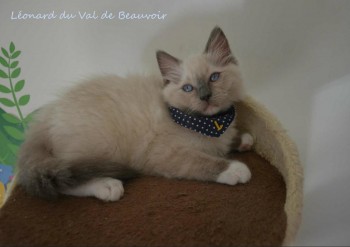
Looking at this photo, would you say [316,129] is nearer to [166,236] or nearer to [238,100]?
[238,100]

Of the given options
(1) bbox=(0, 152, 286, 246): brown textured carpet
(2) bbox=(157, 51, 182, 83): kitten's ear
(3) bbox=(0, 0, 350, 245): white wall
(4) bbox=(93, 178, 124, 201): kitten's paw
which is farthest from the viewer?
(3) bbox=(0, 0, 350, 245): white wall

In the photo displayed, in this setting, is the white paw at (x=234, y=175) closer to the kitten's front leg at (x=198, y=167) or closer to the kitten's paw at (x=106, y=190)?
the kitten's front leg at (x=198, y=167)

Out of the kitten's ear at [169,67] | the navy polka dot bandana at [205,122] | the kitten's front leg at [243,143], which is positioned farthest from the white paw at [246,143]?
the kitten's ear at [169,67]

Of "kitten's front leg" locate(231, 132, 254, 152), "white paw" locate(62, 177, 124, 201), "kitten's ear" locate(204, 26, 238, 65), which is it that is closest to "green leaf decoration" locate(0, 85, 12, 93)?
"white paw" locate(62, 177, 124, 201)

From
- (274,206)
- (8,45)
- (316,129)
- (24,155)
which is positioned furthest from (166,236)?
(8,45)

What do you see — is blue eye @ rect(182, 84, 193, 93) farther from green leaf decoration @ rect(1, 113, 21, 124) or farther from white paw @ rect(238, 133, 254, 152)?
green leaf decoration @ rect(1, 113, 21, 124)

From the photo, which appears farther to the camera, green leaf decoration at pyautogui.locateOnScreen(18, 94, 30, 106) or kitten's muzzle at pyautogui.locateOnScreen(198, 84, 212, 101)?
green leaf decoration at pyautogui.locateOnScreen(18, 94, 30, 106)
